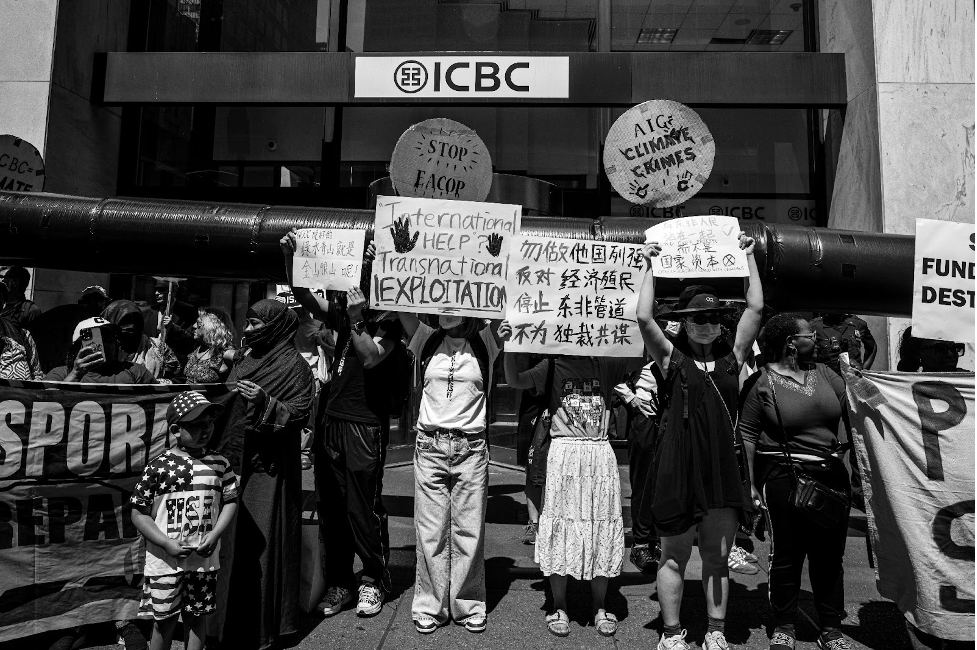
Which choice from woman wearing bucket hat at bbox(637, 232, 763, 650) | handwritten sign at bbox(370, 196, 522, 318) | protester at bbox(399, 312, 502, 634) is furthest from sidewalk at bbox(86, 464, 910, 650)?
handwritten sign at bbox(370, 196, 522, 318)

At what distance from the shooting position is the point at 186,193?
9891 mm

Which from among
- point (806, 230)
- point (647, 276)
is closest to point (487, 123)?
point (806, 230)

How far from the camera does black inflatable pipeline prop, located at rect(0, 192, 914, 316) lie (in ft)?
16.9

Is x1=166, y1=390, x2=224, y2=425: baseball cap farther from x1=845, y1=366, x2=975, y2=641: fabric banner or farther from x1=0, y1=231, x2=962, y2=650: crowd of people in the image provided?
x1=845, y1=366, x2=975, y2=641: fabric banner

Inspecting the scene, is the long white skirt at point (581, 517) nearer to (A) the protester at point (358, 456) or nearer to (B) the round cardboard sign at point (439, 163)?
(A) the protester at point (358, 456)

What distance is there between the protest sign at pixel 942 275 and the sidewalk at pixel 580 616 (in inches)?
68.0

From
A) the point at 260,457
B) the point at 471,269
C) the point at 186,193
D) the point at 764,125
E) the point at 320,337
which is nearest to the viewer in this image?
the point at 260,457

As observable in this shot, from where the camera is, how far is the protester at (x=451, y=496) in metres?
3.95

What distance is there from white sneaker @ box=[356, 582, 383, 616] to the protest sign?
10.5 feet

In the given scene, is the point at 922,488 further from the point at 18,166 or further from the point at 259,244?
the point at 18,166

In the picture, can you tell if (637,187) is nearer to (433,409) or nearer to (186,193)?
(433,409)

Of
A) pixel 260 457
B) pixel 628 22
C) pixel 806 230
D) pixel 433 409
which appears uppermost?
pixel 628 22

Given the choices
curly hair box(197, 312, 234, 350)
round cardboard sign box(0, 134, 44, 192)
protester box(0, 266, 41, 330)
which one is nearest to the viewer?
curly hair box(197, 312, 234, 350)

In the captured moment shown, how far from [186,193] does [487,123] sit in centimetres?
421
